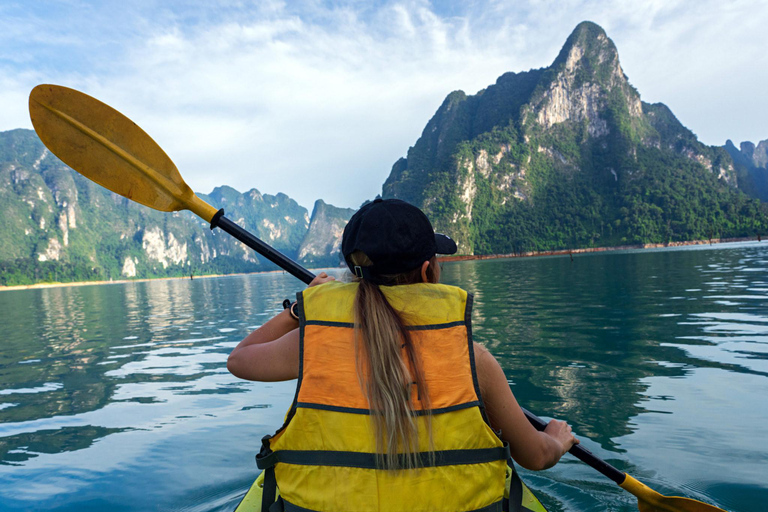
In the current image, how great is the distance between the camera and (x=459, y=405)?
1.52 m

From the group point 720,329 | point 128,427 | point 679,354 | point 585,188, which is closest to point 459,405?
point 128,427

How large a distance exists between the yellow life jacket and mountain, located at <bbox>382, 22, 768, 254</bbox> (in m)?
141

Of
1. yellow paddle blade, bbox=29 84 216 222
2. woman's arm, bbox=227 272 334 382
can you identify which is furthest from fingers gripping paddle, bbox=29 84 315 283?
woman's arm, bbox=227 272 334 382

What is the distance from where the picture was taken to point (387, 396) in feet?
4.76

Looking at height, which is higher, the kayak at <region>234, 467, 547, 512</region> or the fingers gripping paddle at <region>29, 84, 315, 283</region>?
the fingers gripping paddle at <region>29, 84, 315, 283</region>

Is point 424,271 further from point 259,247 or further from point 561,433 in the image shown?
point 259,247

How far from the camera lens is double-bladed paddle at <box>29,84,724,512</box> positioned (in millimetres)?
2865

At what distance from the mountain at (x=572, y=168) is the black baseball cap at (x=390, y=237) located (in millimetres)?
141413

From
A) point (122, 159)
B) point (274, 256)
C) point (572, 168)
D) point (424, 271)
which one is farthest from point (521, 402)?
point (572, 168)

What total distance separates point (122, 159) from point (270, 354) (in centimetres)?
223

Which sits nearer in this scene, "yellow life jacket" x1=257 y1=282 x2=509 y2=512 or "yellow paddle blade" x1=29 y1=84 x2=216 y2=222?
"yellow life jacket" x1=257 y1=282 x2=509 y2=512

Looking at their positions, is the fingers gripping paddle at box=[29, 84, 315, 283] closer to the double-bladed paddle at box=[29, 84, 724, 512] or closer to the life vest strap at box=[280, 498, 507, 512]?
the double-bladed paddle at box=[29, 84, 724, 512]

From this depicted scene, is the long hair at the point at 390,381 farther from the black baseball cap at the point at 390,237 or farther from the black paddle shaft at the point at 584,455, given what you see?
the black paddle shaft at the point at 584,455

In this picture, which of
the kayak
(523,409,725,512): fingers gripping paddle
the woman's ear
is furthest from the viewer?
(523,409,725,512): fingers gripping paddle
